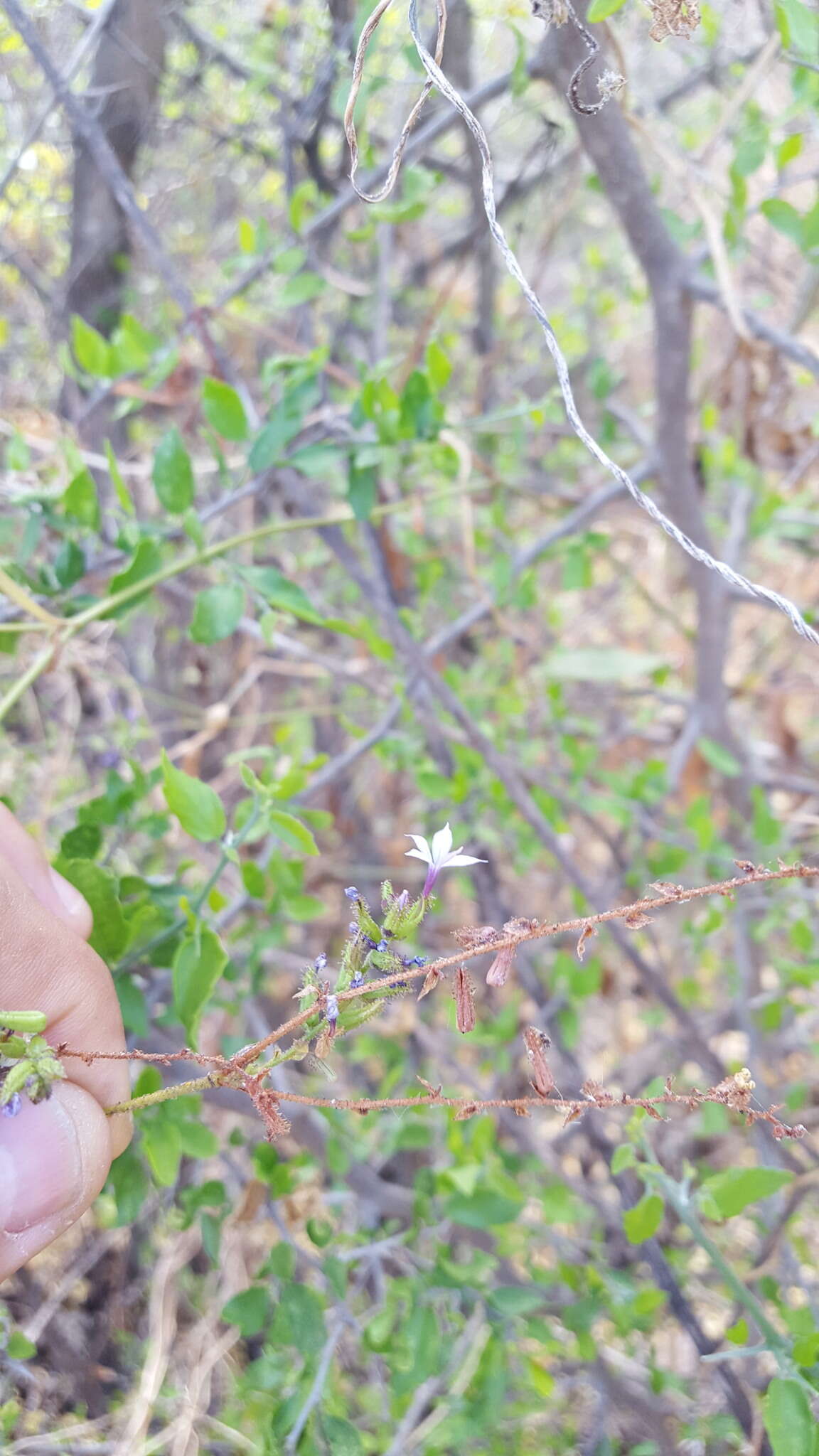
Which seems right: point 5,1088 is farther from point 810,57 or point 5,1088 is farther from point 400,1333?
point 810,57

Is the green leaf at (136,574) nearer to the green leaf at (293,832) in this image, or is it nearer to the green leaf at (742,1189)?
the green leaf at (293,832)

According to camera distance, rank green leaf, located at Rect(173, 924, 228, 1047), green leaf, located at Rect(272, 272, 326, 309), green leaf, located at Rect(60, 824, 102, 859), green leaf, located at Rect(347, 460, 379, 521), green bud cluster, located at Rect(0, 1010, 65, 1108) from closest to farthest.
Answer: green bud cluster, located at Rect(0, 1010, 65, 1108) → green leaf, located at Rect(173, 924, 228, 1047) → green leaf, located at Rect(60, 824, 102, 859) → green leaf, located at Rect(347, 460, 379, 521) → green leaf, located at Rect(272, 272, 326, 309)

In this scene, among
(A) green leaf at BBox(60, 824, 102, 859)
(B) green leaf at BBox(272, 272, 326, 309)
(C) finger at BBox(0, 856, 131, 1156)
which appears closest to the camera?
(C) finger at BBox(0, 856, 131, 1156)

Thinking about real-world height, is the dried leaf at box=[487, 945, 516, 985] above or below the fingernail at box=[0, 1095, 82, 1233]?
above

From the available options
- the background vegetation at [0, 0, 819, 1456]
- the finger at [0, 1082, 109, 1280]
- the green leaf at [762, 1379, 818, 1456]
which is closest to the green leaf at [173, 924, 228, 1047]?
the background vegetation at [0, 0, 819, 1456]

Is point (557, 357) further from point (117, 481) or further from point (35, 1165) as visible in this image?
point (35, 1165)

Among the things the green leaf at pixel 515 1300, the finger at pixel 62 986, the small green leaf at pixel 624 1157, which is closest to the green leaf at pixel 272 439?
the finger at pixel 62 986

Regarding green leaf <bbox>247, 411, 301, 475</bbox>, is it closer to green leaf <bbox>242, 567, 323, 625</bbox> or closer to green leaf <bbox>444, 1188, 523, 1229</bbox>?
green leaf <bbox>242, 567, 323, 625</bbox>

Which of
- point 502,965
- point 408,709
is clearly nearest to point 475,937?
point 502,965
